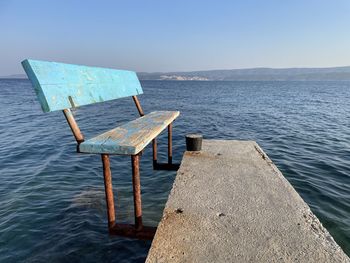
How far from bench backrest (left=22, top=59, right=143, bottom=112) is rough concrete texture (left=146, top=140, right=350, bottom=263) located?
163cm

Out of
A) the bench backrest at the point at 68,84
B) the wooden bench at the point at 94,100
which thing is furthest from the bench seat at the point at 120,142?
the bench backrest at the point at 68,84

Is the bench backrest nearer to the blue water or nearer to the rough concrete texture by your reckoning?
the rough concrete texture

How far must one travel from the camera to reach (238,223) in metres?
2.80

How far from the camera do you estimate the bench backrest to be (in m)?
2.59

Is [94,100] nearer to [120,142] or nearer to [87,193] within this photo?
[120,142]

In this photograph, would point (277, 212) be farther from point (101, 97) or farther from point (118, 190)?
point (118, 190)

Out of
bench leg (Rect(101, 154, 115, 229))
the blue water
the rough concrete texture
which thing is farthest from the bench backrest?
the blue water

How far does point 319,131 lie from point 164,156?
9.09 meters

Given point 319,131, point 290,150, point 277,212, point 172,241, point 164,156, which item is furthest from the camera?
point 319,131

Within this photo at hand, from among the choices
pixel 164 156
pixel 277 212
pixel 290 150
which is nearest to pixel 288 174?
pixel 290 150

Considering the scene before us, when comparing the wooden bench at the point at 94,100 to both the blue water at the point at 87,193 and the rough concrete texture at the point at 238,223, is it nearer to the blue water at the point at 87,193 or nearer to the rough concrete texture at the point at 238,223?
the rough concrete texture at the point at 238,223

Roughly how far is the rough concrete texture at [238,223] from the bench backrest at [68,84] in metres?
1.63

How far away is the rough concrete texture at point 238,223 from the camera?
235 centimetres

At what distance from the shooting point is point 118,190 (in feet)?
20.4
